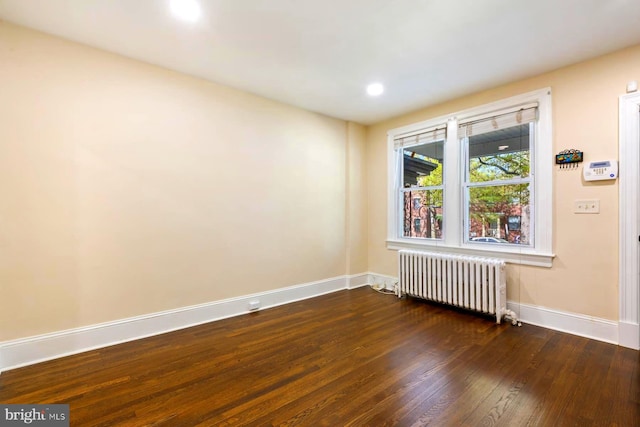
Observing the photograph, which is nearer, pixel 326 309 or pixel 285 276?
pixel 326 309

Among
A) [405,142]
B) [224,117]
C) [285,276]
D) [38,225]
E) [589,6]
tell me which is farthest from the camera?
[405,142]

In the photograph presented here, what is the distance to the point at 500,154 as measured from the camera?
11.4 feet

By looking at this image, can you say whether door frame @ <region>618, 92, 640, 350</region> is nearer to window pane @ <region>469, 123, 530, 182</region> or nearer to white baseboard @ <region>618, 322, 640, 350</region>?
white baseboard @ <region>618, 322, 640, 350</region>

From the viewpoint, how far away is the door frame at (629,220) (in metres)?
2.54

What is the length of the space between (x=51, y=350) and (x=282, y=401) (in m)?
2.09

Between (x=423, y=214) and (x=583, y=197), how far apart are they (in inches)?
72.3

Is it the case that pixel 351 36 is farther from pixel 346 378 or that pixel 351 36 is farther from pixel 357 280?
pixel 357 280

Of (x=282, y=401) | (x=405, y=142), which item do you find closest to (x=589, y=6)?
(x=405, y=142)

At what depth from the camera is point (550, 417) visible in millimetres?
1725

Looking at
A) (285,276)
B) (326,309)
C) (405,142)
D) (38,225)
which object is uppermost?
(405,142)

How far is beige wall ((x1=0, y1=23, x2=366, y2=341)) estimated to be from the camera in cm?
234

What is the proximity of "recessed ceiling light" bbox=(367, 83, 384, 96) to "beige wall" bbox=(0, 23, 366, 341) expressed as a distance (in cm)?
108

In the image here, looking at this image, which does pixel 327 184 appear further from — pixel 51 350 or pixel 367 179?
pixel 51 350
